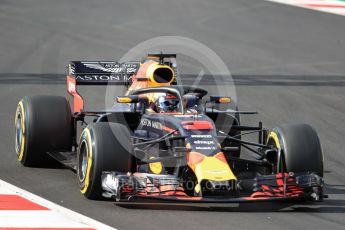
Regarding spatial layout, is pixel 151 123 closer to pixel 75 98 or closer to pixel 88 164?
pixel 88 164

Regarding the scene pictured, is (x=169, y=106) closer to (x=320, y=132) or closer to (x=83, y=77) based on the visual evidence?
(x=83, y=77)

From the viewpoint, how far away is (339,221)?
11492 millimetres

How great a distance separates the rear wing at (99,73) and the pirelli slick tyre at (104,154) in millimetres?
3179

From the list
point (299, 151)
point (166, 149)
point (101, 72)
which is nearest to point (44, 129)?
point (101, 72)

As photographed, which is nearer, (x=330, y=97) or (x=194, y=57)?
(x=330, y=97)

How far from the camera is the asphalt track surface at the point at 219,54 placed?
38.4ft

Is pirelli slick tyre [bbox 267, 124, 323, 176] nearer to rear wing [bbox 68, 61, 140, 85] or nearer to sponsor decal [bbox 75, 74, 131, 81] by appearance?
rear wing [bbox 68, 61, 140, 85]

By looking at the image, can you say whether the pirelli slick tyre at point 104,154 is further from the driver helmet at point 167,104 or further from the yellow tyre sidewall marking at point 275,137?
the yellow tyre sidewall marking at point 275,137

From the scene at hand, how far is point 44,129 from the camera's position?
46.3ft

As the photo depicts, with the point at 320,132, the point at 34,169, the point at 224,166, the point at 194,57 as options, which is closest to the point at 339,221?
the point at 224,166

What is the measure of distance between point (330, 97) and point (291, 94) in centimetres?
82

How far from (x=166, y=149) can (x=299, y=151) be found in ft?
5.62

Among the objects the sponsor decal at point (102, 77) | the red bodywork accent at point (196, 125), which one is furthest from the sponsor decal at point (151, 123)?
the sponsor decal at point (102, 77)

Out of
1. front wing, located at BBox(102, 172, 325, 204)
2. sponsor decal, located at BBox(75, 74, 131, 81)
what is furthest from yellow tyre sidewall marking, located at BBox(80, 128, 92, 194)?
sponsor decal, located at BBox(75, 74, 131, 81)
